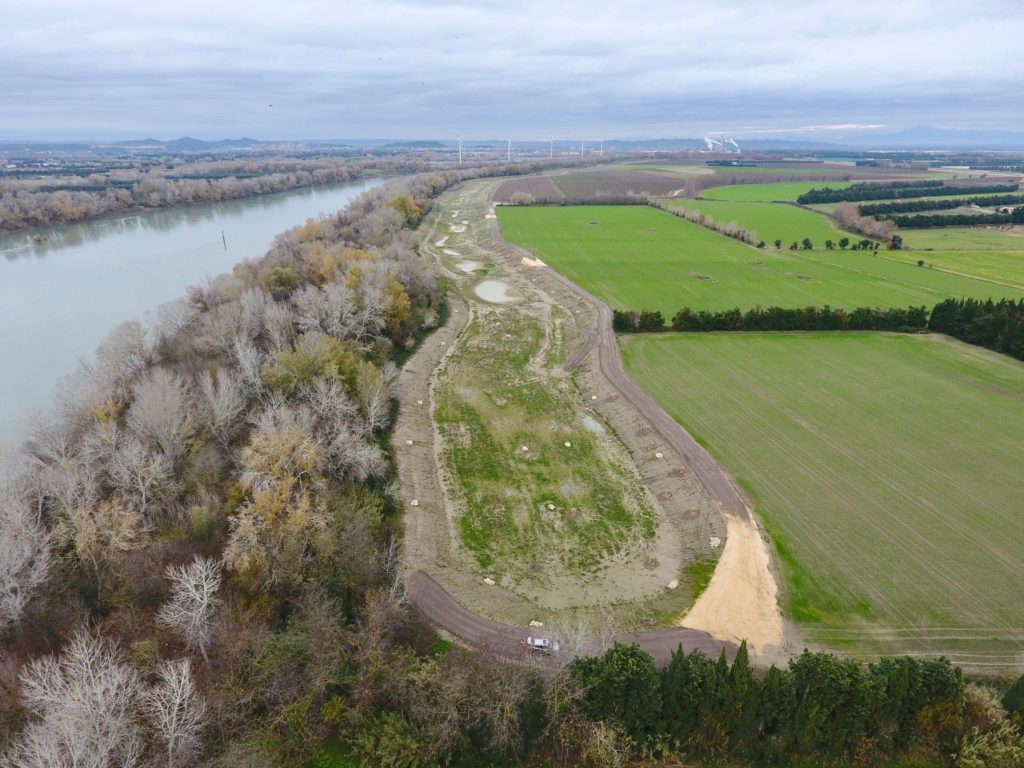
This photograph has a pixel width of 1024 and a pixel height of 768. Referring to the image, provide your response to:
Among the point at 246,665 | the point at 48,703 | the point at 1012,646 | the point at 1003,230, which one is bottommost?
the point at 1012,646

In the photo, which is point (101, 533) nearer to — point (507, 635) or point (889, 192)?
point (507, 635)

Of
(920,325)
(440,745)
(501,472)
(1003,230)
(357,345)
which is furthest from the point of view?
(1003,230)

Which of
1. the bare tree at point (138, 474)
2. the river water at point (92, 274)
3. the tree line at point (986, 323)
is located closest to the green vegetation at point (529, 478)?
the bare tree at point (138, 474)

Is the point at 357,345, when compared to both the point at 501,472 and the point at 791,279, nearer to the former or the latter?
the point at 501,472

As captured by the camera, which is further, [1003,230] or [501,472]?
[1003,230]

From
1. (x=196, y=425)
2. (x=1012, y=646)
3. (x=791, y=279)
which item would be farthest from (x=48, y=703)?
(x=791, y=279)

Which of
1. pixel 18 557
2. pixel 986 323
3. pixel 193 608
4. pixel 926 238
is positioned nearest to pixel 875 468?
pixel 986 323

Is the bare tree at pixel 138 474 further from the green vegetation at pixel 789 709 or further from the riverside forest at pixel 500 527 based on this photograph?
the green vegetation at pixel 789 709

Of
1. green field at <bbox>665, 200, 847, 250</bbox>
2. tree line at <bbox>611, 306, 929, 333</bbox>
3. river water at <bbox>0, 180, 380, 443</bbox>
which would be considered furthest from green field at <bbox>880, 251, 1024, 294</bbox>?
river water at <bbox>0, 180, 380, 443</bbox>
